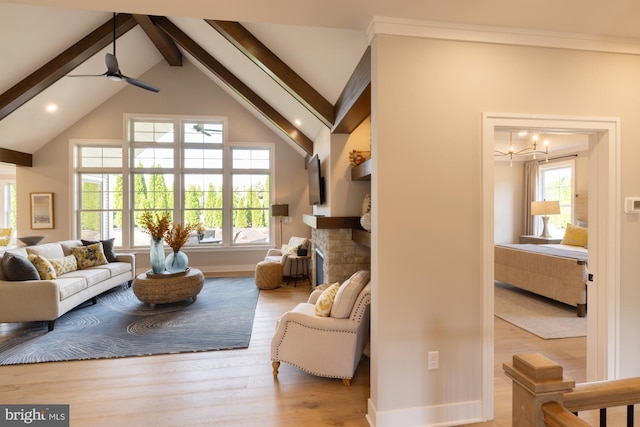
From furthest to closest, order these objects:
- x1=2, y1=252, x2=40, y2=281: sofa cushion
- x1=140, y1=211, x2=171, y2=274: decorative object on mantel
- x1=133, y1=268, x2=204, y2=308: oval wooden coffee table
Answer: x1=140, y1=211, x2=171, y2=274: decorative object on mantel, x1=133, y1=268, x2=204, y2=308: oval wooden coffee table, x1=2, y1=252, x2=40, y2=281: sofa cushion

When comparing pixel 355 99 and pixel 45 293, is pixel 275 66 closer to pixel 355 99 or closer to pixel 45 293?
pixel 355 99

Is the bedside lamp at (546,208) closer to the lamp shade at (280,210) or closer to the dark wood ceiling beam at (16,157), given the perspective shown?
the lamp shade at (280,210)

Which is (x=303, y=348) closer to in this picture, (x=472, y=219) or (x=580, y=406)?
(x=472, y=219)

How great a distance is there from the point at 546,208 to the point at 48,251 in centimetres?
850

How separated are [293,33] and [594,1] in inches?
87.3

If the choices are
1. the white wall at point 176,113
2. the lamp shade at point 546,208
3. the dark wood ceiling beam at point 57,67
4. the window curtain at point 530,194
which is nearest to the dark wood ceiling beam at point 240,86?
the dark wood ceiling beam at point 57,67

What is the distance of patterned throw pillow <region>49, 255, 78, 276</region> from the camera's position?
4227mm

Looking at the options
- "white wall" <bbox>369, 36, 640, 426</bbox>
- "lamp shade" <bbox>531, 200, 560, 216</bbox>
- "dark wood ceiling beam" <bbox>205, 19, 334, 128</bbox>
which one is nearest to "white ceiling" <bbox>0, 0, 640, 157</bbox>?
"dark wood ceiling beam" <bbox>205, 19, 334, 128</bbox>

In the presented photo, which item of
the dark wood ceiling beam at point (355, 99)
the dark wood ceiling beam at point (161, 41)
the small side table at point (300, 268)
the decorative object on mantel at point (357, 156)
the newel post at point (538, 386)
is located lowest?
the small side table at point (300, 268)

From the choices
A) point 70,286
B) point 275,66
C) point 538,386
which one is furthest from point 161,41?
point 538,386

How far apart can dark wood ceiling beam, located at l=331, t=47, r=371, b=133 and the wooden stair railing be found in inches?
76.5

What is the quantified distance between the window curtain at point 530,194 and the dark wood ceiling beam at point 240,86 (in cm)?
539

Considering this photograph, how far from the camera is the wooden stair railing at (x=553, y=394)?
0.87 metres

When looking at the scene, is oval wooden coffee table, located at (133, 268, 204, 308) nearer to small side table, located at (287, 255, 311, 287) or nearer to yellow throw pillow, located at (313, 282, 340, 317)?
small side table, located at (287, 255, 311, 287)
